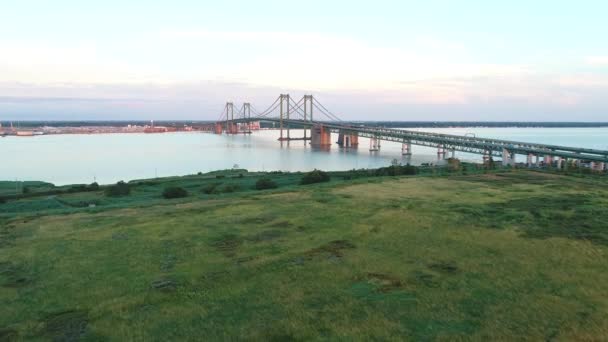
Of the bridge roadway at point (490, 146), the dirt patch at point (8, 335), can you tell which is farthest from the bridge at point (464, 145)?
the dirt patch at point (8, 335)


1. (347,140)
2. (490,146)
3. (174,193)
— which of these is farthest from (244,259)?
(347,140)

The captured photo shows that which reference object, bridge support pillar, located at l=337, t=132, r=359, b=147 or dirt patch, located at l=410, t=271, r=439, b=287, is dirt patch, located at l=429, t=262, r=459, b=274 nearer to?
dirt patch, located at l=410, t=271, r=439, b=287

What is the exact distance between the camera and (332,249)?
5.98 meters

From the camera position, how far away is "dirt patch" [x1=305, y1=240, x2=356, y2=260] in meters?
5.72

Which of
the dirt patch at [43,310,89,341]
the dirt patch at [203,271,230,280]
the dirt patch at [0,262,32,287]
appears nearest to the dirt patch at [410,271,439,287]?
the dirt patch at [203,271,230,280]

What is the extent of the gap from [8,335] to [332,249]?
11.6ft

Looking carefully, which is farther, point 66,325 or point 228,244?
point 228,244

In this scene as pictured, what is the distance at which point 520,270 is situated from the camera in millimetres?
5117

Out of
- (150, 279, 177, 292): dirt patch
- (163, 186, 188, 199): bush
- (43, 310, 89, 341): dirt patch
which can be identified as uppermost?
(150, 279, 177, 292): dirt patch

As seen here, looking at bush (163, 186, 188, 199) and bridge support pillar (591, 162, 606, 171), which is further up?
bush (163, 186, 188, 199)

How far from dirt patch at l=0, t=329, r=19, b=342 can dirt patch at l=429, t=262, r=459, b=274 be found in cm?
400

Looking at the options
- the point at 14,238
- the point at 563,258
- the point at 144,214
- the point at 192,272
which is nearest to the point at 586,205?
the point at 563,258

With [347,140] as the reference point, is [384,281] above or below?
above

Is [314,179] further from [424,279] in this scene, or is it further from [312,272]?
[424,279]
